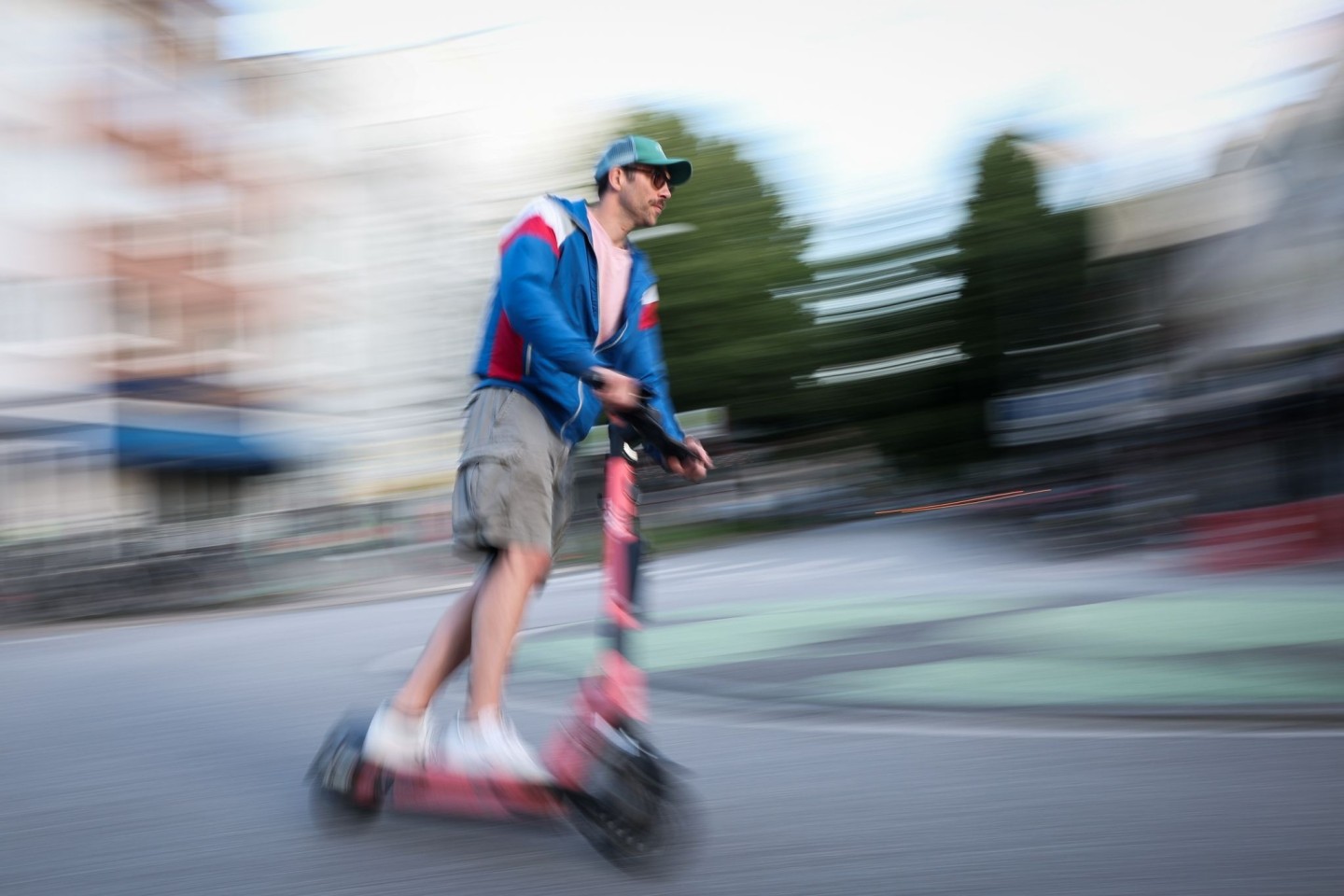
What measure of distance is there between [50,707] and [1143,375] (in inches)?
837

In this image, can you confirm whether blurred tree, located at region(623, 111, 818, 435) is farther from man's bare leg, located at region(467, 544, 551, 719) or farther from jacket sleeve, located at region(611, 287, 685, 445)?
man's bare leg, located at region(467, 544, 551, 719)

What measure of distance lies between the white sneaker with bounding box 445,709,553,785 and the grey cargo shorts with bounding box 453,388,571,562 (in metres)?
0.41

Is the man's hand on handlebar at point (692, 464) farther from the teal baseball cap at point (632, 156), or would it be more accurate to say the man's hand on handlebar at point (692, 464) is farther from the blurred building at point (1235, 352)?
the blurred building at point (1235, 352)

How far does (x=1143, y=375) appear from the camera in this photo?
82.0 ft

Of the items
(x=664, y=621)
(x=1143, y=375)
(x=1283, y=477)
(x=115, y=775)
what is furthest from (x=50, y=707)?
(x=1143, y=375)

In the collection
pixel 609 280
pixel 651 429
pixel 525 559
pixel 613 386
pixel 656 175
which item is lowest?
pixel 525 559

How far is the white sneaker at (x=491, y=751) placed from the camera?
10.9ft

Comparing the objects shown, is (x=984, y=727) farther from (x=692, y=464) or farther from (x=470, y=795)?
(x=470, y=795)

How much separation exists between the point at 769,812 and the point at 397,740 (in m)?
1.04

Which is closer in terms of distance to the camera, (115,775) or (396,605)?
(115,775)

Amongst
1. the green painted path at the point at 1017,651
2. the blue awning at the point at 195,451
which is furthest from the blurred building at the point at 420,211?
the green painted path at the point at 1017,651

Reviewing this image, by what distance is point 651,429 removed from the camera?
352cm

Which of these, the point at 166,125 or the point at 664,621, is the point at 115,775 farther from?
the point at 166,125

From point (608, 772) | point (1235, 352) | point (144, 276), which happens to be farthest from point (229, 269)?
point (608, 772)
